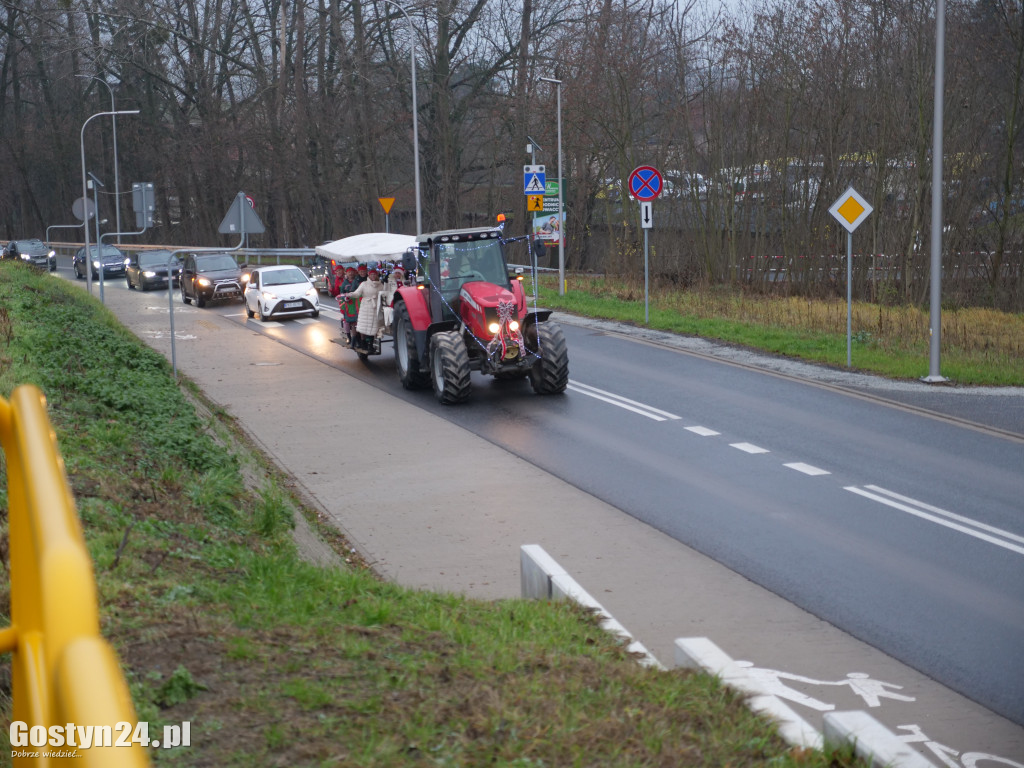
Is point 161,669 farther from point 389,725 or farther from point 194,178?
point 194,178

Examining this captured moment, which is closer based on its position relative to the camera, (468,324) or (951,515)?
(951,515)

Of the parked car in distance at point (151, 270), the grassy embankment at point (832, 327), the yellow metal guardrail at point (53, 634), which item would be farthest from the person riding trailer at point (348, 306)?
the parked car in distance at point (151, 270)

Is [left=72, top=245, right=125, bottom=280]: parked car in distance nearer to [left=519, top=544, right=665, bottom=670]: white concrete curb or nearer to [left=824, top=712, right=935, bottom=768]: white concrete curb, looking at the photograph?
[left=519, top=544, right=665, bottom=670]: white concrete curb

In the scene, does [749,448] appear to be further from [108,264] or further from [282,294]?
[108,264]

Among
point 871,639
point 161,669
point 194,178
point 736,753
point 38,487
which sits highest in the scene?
point 194,178

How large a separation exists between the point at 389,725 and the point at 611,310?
81.8 feet

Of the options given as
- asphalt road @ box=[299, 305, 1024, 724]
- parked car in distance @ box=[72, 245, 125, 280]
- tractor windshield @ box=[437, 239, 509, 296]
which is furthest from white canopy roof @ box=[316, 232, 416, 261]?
parked car in distance @ box=[72, 245, 125, 280]

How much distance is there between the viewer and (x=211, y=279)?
36156 mm

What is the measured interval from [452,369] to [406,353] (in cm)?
216

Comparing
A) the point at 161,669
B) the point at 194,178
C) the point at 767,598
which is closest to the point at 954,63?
the point at 767,598

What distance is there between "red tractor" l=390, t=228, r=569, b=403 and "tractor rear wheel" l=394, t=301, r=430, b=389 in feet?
0.05

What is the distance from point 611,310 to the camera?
28.8 metres

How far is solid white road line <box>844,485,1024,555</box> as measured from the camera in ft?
30.3

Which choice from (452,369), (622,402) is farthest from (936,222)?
(452,369)
